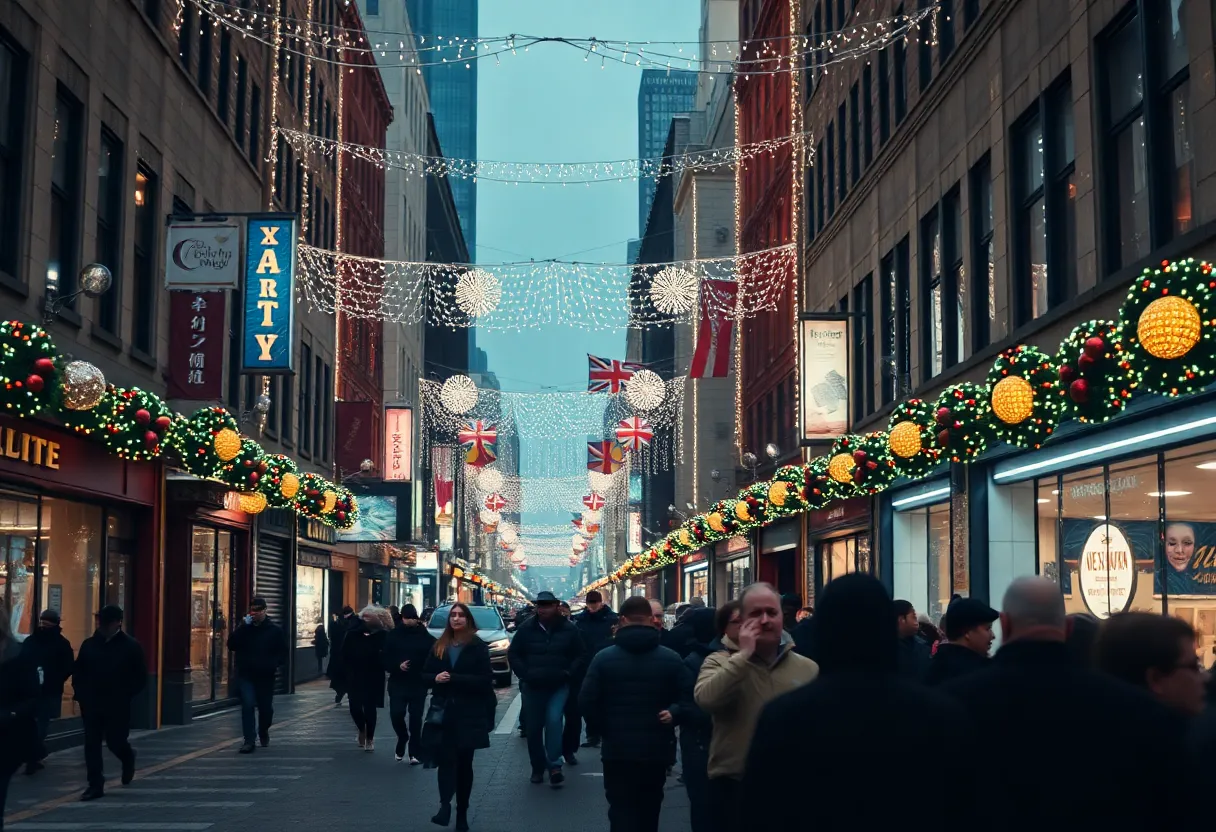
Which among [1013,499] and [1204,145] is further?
[1013,499]

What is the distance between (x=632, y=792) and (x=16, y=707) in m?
3.83

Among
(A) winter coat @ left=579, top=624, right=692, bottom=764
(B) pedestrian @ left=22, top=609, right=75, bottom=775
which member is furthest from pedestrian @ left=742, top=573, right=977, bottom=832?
(B) pedestrian @ left=22, top=609, right=75, bottom=775

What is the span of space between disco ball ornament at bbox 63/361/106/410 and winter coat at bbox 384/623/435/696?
462cm

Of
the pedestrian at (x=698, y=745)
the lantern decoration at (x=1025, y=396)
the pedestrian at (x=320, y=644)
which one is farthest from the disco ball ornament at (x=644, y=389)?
the pedestrian at (x=698, y=745)

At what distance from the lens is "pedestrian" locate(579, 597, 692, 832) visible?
1001 cm

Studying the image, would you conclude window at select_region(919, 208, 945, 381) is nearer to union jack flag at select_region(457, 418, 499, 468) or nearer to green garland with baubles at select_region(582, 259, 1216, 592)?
green garland with baubles at select_region(582, 259, 1216, 592)

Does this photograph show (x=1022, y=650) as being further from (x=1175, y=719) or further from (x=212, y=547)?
(x=212, y=547)

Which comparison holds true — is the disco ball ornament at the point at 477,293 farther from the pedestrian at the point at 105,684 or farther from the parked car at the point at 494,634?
the pedestrian at the point at 105,684

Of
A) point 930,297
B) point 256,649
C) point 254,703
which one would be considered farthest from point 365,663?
point 930,297

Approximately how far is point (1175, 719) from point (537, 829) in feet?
29.4

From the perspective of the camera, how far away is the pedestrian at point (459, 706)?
44.1 feet

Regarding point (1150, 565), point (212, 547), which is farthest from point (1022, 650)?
point (212, 547)

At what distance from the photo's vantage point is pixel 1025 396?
1529 centimetres

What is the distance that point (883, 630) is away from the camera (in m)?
4.55
